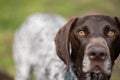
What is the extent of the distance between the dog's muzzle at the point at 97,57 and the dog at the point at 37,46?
1984mm

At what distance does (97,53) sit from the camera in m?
7.81

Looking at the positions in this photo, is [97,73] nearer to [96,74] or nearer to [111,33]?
[96,74]

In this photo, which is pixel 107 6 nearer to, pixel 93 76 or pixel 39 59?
pixel 39 59

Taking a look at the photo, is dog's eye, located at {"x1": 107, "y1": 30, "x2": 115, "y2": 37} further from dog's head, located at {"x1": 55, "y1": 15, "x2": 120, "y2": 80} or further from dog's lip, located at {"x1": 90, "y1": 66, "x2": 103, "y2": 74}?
dog's lip, located at {"x1": 90, "y1": 66, "x2": 103, "y2": 74}

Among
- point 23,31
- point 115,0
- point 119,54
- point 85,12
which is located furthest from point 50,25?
point 115,0

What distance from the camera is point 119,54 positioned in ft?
28.2

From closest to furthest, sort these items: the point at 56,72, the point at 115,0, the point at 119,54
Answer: the point at 119,54
the point at 56,72
the point at 115,0

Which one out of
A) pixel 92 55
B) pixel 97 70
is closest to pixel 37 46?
pixel 97 70

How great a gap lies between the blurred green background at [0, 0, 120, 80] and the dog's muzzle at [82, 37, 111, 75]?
7059 millimetres

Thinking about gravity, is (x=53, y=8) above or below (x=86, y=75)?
below

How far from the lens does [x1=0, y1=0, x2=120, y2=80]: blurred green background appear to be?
16.1m

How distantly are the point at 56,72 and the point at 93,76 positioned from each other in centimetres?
126

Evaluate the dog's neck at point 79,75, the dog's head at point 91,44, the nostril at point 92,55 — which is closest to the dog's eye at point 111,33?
the dog's head at point 91,44

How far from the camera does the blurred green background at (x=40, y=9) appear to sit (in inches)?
632
